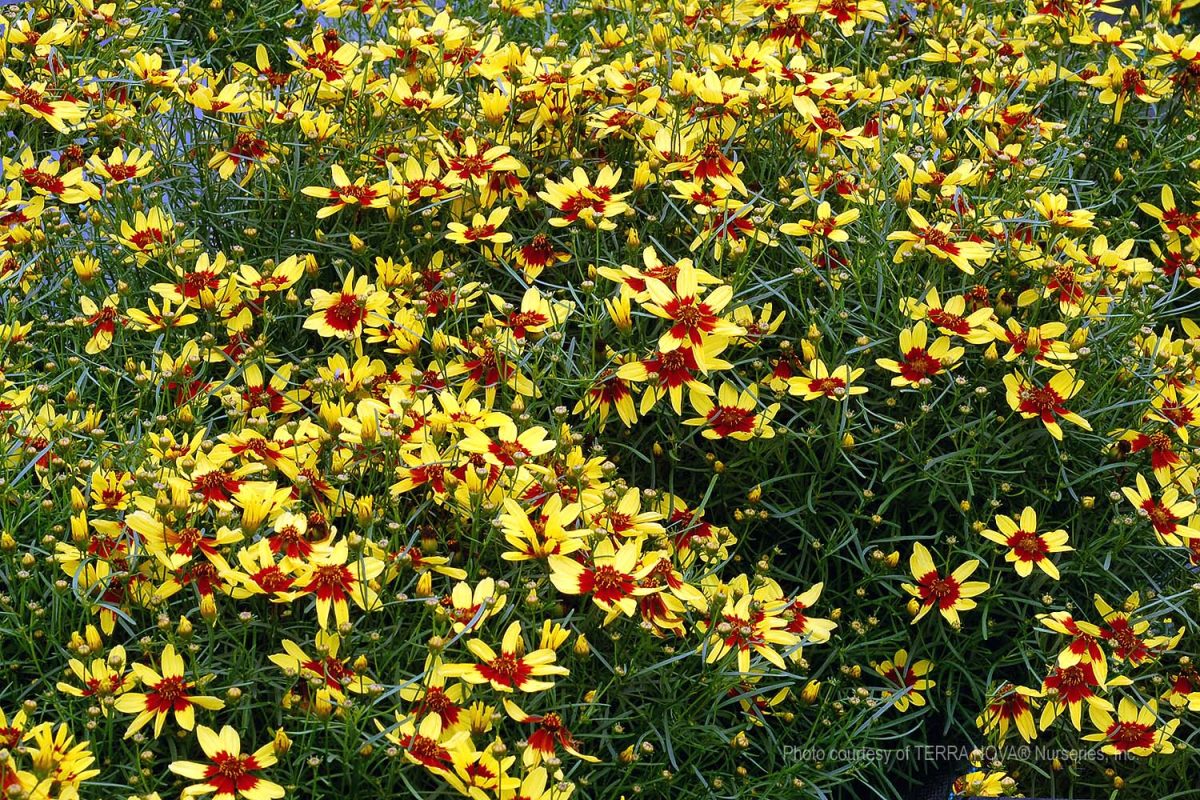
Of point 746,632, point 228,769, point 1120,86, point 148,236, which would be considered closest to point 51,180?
point 148,236

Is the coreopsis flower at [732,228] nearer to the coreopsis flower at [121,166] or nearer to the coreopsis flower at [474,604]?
the coreopsis flower at [474,604]

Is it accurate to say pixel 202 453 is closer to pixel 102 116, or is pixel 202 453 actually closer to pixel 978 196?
pixel 102 116

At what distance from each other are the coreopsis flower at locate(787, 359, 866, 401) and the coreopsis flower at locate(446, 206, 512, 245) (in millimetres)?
604

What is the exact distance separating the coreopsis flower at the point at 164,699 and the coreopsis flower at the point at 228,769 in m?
0.04

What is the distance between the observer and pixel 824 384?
2.23 m

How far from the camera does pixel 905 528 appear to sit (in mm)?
2363

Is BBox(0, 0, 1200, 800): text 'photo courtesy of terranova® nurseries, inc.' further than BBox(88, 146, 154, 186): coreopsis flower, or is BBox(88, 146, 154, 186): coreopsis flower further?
BBox(88, 146, 154, 186): coreopsis flower

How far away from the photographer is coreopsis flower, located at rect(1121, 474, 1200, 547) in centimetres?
219

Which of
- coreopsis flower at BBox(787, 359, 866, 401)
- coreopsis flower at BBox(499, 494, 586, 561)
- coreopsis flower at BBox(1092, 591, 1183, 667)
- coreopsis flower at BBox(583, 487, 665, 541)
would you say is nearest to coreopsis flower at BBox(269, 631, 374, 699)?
coreopsis flower at BBox(499, 494, 586, 561)

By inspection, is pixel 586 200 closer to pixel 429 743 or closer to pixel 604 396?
pixel 604 396

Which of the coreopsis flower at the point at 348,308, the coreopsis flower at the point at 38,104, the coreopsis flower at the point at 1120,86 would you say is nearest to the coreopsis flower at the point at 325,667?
the coreopsis flower at the point at 348,308

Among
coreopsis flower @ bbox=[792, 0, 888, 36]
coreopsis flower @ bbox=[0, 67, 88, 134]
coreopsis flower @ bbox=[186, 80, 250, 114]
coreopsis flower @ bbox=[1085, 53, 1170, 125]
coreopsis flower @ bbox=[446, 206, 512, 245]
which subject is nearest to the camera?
coreopsis flower @ bbox=[446, 206, 512, 245]

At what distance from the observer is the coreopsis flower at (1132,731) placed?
2.14 m

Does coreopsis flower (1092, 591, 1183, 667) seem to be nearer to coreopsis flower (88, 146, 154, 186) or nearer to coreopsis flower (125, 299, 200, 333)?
coreopsis flower (125, 299, 200, 333)
